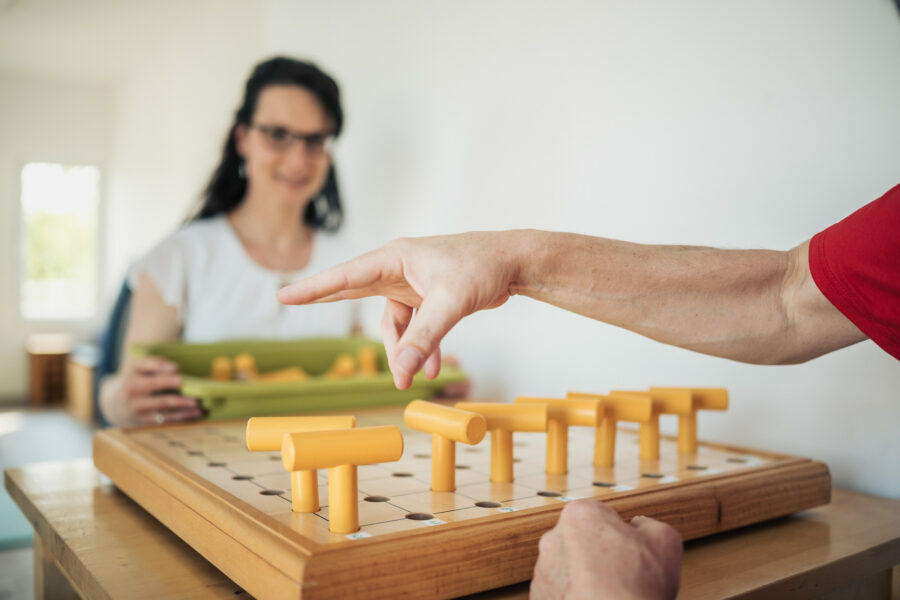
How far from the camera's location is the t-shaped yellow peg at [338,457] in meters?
0.52

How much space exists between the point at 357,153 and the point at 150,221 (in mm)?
2728

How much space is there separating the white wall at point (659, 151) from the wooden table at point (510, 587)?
0.19m

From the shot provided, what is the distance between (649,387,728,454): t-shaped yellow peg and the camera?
32.6 inches

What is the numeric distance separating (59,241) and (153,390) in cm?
507

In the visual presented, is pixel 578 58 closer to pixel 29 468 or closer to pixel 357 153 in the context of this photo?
pixel 357 153

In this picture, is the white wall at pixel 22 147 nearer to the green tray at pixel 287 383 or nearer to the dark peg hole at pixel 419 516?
the green tray at pixel 287 383

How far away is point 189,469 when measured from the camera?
72 cm

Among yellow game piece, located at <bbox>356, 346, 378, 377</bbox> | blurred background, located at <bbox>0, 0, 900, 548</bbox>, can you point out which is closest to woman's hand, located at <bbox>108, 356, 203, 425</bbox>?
yellow game piece, located at <bbox>356, 346, 378, 377</bbox>

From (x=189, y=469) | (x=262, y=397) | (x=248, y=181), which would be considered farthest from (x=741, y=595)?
(x=248, y=181)

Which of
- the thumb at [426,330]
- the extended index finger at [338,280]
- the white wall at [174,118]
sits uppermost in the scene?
the white wall at [174,118]

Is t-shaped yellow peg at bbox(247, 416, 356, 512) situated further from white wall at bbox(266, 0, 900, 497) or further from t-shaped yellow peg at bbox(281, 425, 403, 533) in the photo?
white wall at bbox(266, 0, 900, 497)

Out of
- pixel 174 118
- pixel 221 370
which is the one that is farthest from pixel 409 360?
pixel 174 118

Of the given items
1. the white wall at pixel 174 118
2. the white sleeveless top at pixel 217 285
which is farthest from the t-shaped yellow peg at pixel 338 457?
the white wall at pixel 174 118

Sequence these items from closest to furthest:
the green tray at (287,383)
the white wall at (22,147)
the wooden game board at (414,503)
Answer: the wooden game board at (414,503)
the green tray at (287,383)
the white wall at (22,147)
